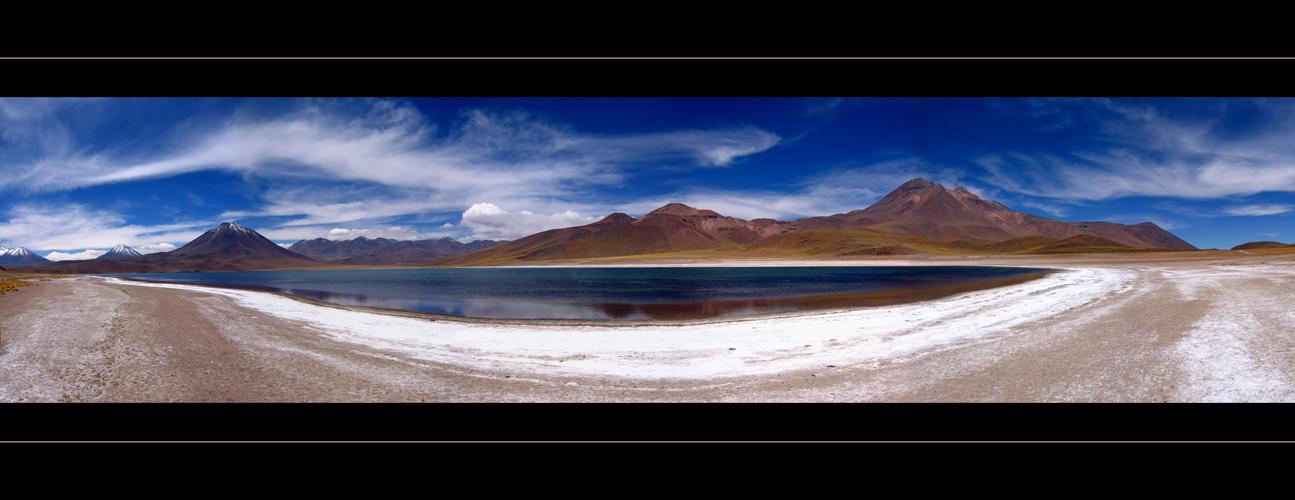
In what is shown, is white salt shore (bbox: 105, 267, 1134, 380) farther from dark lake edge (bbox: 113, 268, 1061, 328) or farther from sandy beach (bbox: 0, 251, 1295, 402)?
dark lake edge (bbox: 113, 268, 1061, 328)

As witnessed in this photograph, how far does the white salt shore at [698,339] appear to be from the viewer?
6512 mm

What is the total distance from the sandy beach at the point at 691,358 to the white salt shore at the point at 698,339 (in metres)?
0.05

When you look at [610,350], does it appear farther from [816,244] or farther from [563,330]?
[816,244]

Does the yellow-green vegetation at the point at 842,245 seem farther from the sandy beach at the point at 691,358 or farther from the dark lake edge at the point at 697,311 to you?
the sandy beach at the point at 691,358

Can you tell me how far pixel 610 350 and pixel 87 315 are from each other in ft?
47.3

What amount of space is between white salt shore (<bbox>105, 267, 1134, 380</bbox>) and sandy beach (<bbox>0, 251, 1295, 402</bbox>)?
0.05 metres

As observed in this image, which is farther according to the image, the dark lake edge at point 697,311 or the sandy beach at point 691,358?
the dark lake edge at point 697,311

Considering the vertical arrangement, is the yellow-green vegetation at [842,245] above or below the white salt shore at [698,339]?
above

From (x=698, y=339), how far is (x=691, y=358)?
1882 mm

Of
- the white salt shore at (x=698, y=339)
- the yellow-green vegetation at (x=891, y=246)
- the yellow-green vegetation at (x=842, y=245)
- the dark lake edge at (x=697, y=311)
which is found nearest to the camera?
the white salt shore at (x=698, y=339)

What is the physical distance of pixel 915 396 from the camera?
4.73 meters

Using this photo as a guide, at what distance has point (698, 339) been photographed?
8.83 metres

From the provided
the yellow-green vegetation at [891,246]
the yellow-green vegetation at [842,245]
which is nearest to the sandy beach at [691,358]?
the yellow-green vegetation at [891,246]
